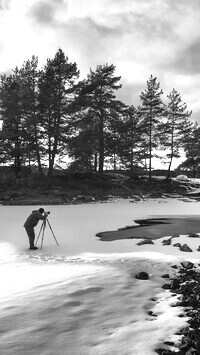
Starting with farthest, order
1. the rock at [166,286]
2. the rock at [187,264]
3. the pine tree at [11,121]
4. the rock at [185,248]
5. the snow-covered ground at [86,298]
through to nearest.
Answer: the pine tree at [11,121]
the rock at [185,248]
the rock at [187,264]
the rock at [166,286]
the snow-covered ground at [86,298]

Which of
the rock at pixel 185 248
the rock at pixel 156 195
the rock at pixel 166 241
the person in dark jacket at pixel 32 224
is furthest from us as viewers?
the rock at pixel 156 195

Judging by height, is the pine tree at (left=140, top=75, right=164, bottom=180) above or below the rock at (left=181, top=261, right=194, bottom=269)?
above

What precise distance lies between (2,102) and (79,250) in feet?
95.2

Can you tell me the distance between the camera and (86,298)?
271 inches

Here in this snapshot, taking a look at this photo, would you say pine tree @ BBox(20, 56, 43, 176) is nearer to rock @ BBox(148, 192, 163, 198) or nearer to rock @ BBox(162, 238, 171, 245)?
rock @ BBox(148, 192, 163, 198)

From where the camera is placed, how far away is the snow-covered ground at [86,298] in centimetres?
509

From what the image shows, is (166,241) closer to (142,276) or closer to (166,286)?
(142,276)

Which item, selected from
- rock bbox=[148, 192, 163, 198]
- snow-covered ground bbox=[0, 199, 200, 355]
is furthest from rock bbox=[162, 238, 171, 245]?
rock bbox=[148, 192, 163, 198]

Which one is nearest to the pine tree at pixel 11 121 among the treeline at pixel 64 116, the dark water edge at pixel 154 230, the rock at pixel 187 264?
the treeline at pixel 64 116

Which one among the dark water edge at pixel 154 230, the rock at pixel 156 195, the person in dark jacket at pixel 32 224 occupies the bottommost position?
the dark water edge at pixel 154 230

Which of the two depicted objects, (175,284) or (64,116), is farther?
(64,116)

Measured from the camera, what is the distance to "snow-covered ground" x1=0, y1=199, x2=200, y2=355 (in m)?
5.09

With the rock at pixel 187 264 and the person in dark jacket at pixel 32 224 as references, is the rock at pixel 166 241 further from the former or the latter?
the person in dark jacket at pixel 32 224

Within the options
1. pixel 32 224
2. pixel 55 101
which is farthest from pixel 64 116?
pixel 32 224
